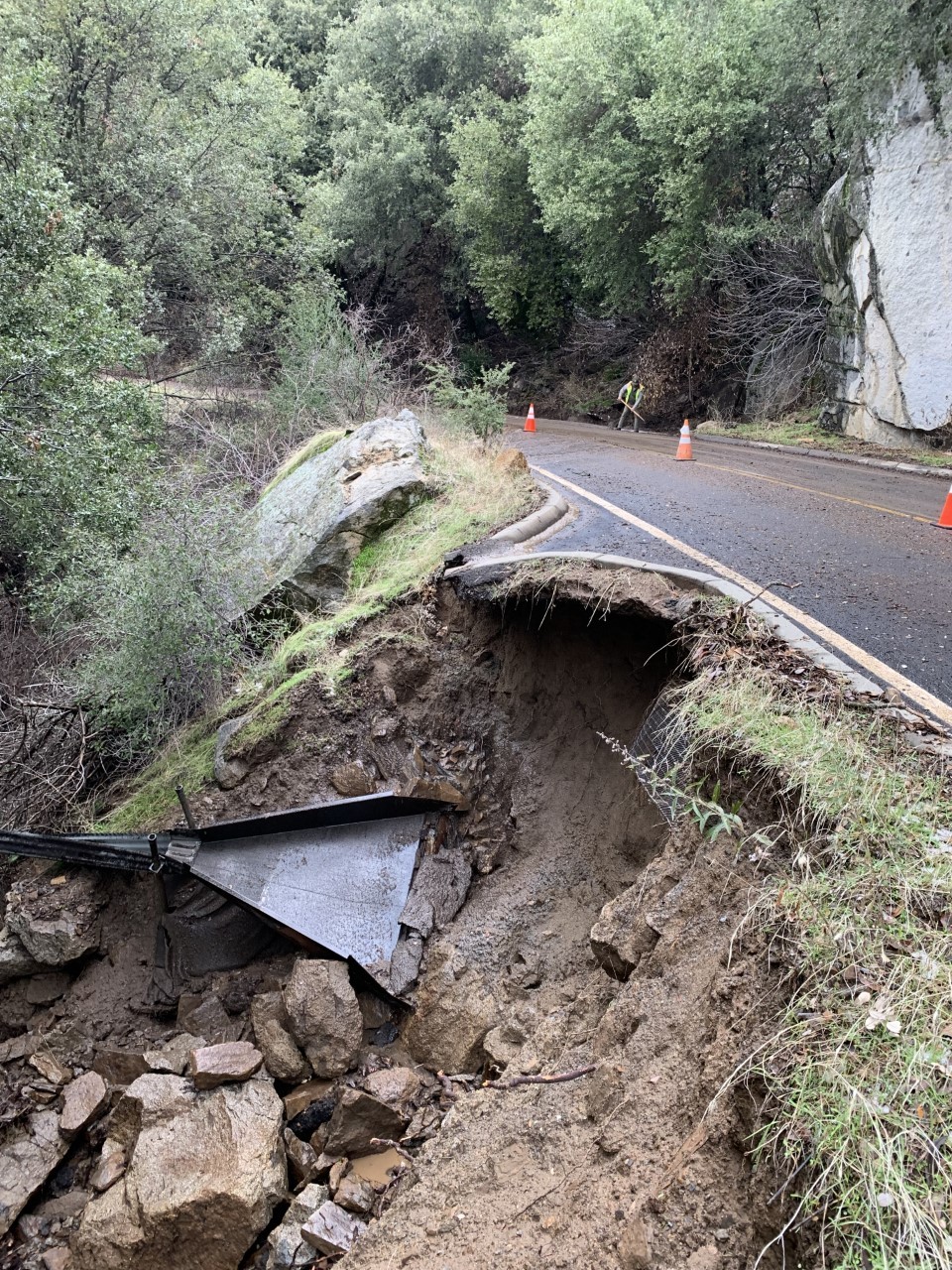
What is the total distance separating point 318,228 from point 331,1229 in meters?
18.4

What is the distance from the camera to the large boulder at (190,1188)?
12.7 feet

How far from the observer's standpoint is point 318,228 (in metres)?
17.4

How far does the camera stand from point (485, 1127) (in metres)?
3.37

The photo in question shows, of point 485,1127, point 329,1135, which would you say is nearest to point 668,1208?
point 485,1127

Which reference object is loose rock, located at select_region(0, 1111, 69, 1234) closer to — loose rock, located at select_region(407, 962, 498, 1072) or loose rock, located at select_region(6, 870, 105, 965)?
loose rock, located at select_region(6, 870, 105, 965)

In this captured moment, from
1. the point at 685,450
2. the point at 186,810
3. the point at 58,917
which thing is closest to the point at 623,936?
the point at 186,810

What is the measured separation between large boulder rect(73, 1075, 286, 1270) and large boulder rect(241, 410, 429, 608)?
4.07 meters

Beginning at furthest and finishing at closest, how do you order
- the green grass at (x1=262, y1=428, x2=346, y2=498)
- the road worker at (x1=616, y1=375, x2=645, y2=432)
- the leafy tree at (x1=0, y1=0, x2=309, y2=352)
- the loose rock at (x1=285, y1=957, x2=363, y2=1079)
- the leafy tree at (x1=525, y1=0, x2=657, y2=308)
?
the road worker at (x1=616, y1=375, x2=645, y2=432) < the leafy tree at (x1=525, y1=0, x2=657, y2=308) < the leafy tree at (x1=0, y1=0, x2=309, y2=352) < the green grass at (x1=262, y1=428, x2=346, y2=498) < the loose rock at (x1=285, y1=957, x2=363, y2=1079)

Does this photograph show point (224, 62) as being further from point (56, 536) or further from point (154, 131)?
point (56, 536)

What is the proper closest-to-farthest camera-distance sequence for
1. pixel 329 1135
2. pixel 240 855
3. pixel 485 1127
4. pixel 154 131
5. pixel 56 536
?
pixel 485 1127 < pixel 329 1135 < pixel 240 855 < pixel 56 536 < pixel 154 131

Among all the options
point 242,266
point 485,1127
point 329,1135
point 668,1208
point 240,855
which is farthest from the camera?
point 242,266

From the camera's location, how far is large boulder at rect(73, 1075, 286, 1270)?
12.7ft

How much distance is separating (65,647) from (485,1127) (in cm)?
652

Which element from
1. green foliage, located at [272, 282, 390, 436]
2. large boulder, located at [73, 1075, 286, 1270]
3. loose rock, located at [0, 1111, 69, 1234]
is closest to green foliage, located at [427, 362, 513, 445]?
green foliage, located at [272, 282, 390, 436]
